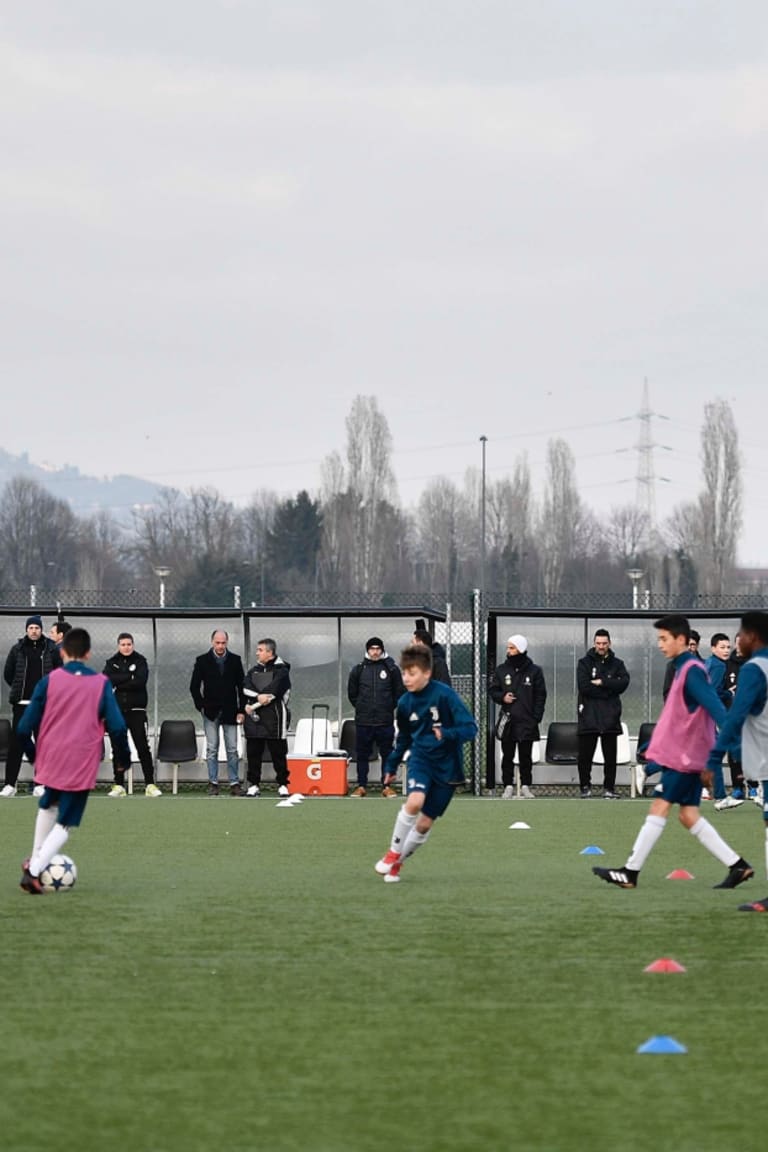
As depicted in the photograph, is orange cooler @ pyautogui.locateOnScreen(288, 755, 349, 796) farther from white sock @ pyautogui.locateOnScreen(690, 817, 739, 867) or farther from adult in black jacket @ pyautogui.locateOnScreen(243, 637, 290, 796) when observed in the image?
white sock @ pyautogui.locateOnScreen(690, 817, 739, 867)

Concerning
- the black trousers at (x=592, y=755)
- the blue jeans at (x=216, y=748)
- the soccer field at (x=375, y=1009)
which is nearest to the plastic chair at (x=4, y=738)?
the blue jeans at (x=216, y=748)

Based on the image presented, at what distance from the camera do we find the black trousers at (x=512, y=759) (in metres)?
24.3

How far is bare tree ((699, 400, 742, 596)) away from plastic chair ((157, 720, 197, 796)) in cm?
6601

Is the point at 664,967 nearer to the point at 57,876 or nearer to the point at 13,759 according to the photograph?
the point at 57,876

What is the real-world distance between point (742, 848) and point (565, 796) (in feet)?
30.5

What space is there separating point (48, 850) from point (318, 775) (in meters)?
12.7

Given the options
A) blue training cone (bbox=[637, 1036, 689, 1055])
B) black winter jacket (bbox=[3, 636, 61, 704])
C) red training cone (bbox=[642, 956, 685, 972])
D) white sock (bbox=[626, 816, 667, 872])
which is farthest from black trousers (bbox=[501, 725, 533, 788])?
blue training cone (bbox=[637, 1036, 689, 1055])

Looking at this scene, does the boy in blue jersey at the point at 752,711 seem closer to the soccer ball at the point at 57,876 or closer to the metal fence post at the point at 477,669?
the soccer ball at the point at 57,876

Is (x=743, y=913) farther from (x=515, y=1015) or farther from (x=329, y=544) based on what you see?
(x=329, y=544)

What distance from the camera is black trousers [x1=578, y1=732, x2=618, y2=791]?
24156mm

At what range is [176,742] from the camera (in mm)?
Result: 26031

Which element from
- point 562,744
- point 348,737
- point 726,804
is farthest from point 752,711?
point 348,737

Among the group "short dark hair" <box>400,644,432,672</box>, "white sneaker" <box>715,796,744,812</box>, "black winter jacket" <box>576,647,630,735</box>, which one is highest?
"short dark hair" <box>400,644,432,672</box>

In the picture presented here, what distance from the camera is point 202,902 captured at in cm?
1133
